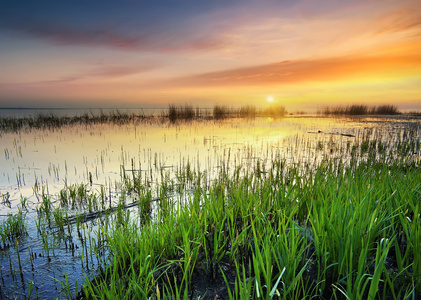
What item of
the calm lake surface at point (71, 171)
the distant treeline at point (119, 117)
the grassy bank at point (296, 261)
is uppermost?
the distant treeline at point (119, 117)

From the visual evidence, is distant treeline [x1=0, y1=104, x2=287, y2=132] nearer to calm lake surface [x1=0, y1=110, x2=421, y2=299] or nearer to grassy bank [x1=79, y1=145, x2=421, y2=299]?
calm lake surface [x1=0, y1=110, x2=421, y2=299]

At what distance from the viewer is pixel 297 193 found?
9.81 ft

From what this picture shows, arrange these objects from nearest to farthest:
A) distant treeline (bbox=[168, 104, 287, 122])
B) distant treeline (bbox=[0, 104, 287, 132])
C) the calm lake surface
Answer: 1. the calm lake surface
2. distant treeline (bbox=[0, 104, 287, 132])
3. distant treeline (bbox=[168, 104, 287, 122])

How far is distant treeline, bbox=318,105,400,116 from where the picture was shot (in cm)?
3447

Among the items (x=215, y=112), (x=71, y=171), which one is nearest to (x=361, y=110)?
(x=215, y=112)

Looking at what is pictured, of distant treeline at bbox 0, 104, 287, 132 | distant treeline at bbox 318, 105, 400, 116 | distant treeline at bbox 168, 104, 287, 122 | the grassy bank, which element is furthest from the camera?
distant treeline at bbox 318, 105, 400, 116

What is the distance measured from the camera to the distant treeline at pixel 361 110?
1357 inches

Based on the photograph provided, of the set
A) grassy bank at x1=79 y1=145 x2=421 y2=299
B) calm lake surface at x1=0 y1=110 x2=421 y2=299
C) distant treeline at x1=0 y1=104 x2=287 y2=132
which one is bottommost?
calm lake surface at x1=0 y1=110 x2=421 y2=299

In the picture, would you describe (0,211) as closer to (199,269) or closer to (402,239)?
(199,269)

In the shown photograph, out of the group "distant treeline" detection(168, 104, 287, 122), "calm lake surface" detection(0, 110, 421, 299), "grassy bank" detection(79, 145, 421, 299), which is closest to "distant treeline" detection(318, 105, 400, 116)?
"distant treeline" detection(168, 104, 287, 122)

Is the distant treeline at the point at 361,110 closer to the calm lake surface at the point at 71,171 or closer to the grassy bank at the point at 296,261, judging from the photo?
the calm lake surface at the point at 71,171

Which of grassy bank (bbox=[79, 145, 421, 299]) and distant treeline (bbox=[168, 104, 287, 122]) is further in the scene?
distant treeline (bbox=[168, 104, 287, 122])

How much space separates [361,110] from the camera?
3447cm

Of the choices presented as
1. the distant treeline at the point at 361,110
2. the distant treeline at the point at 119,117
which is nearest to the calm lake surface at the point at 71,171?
the distant treeline at the point at 119,117
